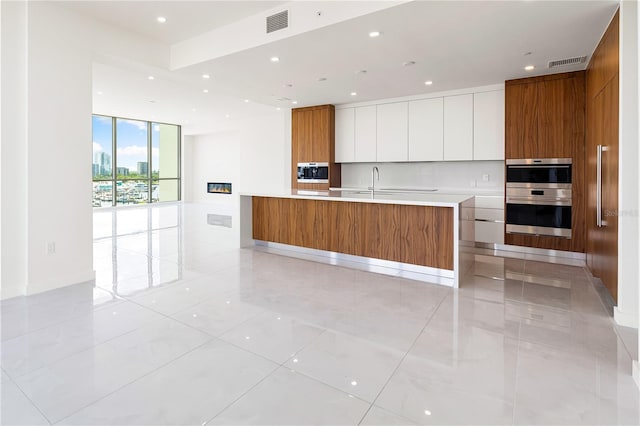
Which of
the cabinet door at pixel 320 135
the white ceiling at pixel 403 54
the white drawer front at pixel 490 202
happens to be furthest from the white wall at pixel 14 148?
the white drawer front at pixel 490 202

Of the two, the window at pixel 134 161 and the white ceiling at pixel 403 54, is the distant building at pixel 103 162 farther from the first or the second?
the white ceiling at pixel 403 54

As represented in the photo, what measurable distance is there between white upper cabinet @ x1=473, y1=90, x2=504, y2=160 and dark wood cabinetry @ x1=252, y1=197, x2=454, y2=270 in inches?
100

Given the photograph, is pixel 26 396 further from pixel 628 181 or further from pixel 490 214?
pixel 490 214

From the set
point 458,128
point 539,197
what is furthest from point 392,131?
point 539,197

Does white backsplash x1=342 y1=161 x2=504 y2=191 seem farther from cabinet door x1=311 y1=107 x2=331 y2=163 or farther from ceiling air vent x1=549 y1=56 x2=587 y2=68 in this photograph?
ceiling air vent x1=549 y1=56 x2=587 y2=68

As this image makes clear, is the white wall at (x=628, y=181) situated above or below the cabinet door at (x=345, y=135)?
below

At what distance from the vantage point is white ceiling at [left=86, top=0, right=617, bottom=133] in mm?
3338

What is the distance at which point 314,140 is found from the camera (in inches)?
302

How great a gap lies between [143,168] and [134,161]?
368 mm

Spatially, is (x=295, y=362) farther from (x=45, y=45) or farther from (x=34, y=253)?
(x=45, y=45)

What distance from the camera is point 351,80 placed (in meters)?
5.58

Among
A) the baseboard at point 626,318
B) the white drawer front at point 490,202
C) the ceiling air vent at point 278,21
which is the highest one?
the ceiling air vent at point 278,21

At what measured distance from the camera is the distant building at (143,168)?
11.9 metres

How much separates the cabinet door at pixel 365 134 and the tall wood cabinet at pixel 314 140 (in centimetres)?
57
